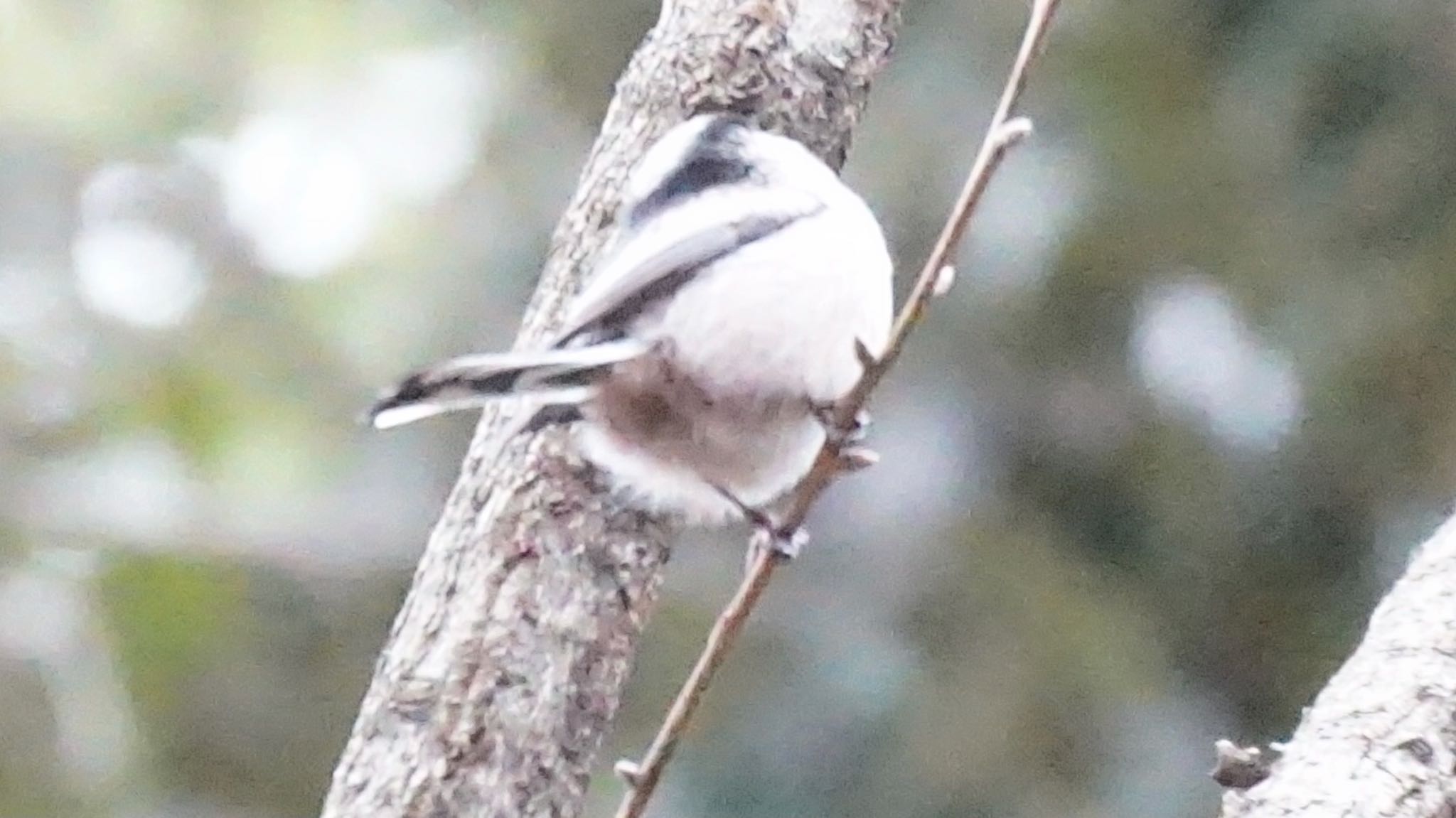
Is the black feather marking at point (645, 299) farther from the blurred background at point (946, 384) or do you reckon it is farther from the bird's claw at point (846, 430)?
the blurred background at point (946, 384)

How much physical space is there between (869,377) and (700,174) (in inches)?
12.9

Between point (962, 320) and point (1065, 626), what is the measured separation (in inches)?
13.2

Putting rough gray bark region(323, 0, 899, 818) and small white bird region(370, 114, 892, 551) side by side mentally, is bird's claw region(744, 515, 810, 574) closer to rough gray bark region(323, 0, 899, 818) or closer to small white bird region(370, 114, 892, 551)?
small white bird region(370, 114, 892, 551)

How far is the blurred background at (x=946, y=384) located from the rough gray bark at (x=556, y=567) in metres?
0.54

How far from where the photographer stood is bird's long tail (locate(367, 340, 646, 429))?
86 centimetres

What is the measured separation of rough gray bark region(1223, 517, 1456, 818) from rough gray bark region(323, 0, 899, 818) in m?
0.41

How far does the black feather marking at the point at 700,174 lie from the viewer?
1.14m

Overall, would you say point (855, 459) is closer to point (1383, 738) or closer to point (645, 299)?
point (645, 299)

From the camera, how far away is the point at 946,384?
196cm

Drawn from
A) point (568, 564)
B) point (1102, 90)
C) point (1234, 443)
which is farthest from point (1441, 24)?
point (568, 564)

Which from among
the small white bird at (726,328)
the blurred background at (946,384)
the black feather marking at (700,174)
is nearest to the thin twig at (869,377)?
the small white bird at (726,328)

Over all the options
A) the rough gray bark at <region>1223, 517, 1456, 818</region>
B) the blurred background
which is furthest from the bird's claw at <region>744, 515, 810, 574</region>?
the blurred background

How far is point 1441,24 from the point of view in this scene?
192cm

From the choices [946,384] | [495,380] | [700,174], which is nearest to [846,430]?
[495,380]
